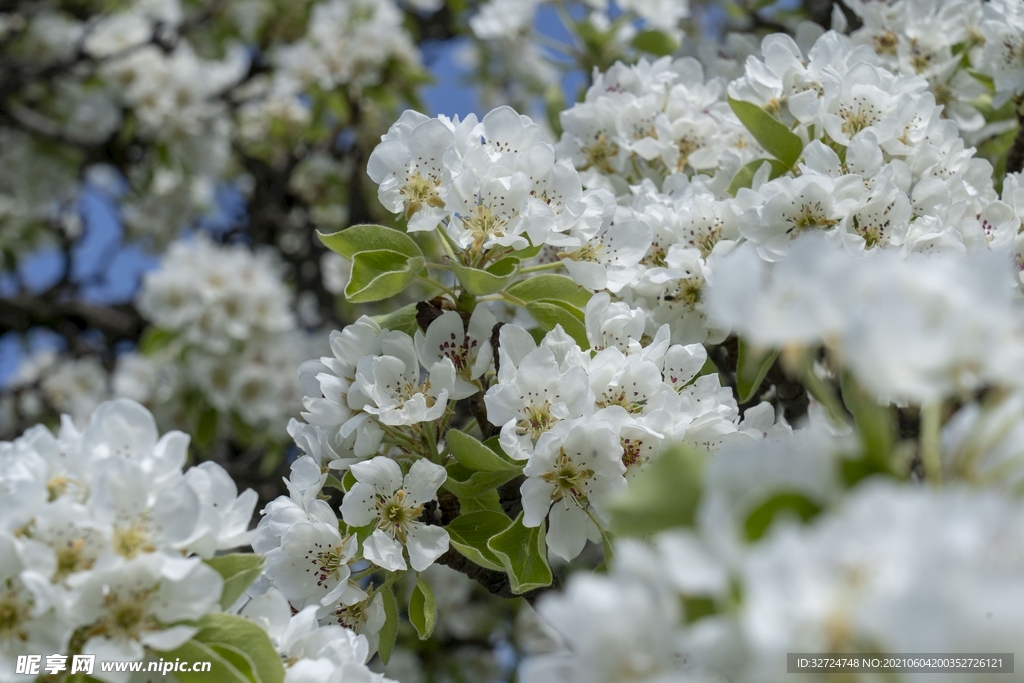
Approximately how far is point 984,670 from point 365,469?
912 millimetres

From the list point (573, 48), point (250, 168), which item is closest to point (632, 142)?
point (573, 48)

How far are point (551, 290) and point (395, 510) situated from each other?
464 mm

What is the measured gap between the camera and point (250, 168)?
509 cm

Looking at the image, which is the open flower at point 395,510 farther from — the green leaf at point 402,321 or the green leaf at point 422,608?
the green leaf at point 402,321

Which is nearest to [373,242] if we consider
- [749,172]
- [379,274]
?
[379,274]

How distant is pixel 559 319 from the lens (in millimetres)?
1535

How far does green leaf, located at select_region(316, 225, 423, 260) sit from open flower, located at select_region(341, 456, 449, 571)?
361mm

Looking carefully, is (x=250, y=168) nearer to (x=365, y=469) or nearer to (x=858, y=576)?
(x=365, y=469)

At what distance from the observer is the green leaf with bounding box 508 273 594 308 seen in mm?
1561

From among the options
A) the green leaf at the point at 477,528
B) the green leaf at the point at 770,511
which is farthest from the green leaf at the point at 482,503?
the green leaf at the point at 770,511

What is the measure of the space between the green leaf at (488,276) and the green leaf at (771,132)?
550 mm

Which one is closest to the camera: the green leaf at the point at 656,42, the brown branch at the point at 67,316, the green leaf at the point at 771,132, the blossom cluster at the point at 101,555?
the blossom cluster at the point at 101,555

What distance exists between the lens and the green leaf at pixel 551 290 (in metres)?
1.56

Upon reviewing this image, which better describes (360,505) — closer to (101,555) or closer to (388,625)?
(388,625)
